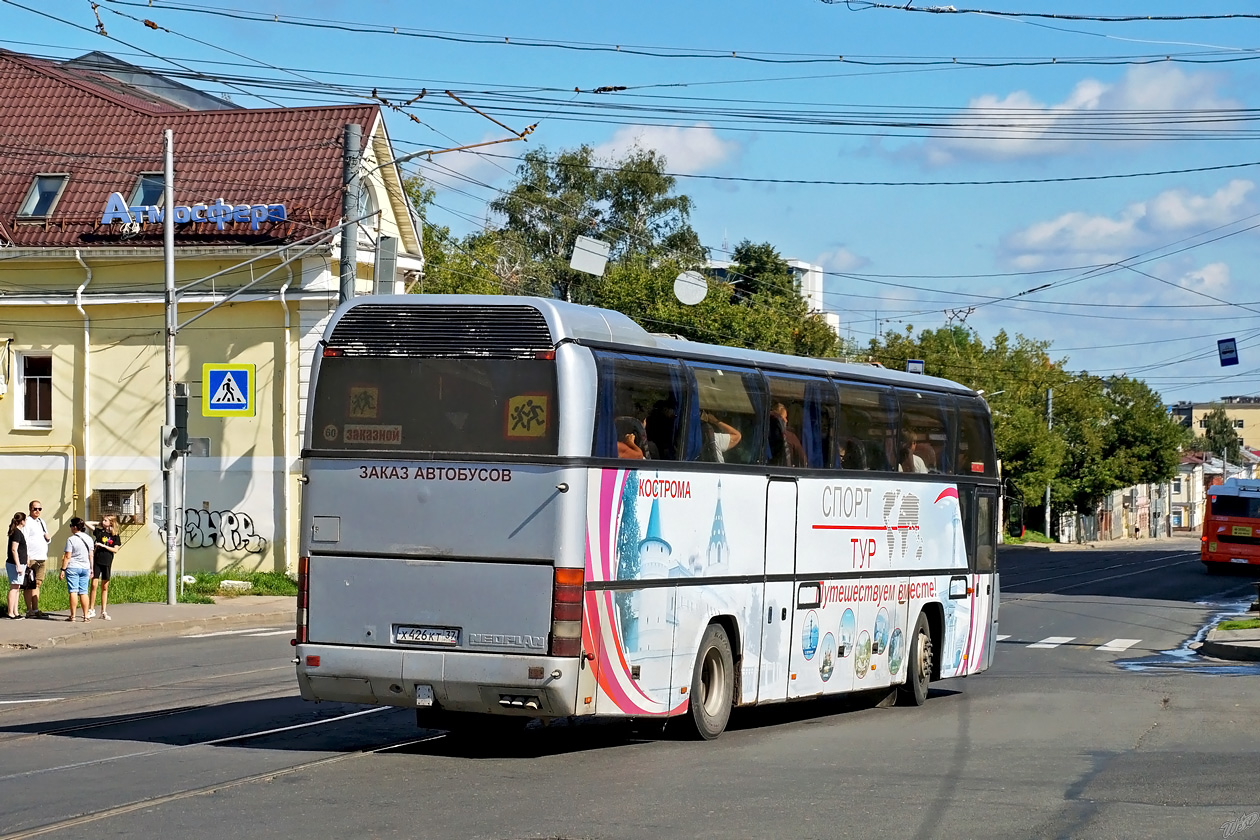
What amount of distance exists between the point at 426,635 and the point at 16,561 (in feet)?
53.9

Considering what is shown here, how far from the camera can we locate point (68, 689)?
54.1ft

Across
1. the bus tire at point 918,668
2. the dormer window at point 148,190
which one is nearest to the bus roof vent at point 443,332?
the bus tire at point 918,668

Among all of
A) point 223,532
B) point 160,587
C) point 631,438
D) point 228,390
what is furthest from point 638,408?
point 223,532

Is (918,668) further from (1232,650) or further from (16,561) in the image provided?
(16,561)

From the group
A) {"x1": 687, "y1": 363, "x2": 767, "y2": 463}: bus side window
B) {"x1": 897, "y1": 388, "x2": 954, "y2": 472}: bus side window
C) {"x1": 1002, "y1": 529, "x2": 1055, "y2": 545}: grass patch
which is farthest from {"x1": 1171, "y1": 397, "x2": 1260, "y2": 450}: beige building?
{"x1": 687, "y1": 363, "x2": 767, "y2": 463}: bus side window

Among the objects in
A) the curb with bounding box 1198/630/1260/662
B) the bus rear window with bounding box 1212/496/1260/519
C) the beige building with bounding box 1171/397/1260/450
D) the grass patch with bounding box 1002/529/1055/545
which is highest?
the beige building with bounding box 1171/397/1260/450

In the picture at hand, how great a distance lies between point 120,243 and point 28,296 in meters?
2.45

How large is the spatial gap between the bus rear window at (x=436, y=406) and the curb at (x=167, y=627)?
1210cm

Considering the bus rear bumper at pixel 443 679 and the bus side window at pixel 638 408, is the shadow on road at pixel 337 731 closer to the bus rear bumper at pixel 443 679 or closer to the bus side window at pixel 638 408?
the bus rear bumper at pixel 443 679

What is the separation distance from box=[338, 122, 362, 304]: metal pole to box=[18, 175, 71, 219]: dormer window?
10.5 m

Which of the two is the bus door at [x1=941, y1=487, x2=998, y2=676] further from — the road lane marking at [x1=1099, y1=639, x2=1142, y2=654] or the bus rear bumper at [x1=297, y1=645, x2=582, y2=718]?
the bus rear bumper at [x1=297, y1=645, x2=582, y2=718]

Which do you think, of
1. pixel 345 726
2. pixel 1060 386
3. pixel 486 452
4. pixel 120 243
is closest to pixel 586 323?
pixel 486 452

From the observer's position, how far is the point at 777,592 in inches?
536

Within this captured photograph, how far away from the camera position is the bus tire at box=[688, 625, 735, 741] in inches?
490
